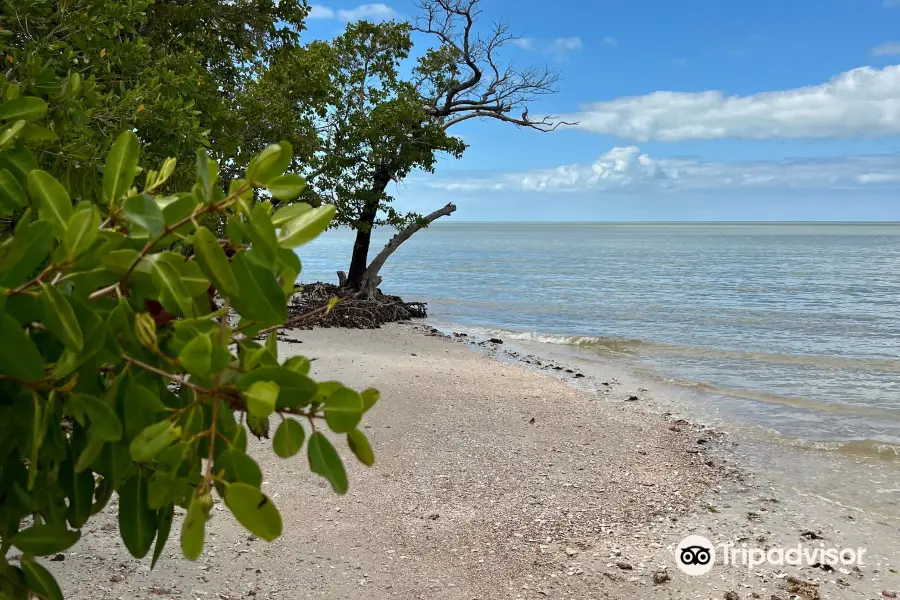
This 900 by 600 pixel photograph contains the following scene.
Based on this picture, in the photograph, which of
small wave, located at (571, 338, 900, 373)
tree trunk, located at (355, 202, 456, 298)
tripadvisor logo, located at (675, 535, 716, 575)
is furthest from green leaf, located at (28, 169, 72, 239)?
tree trunk, located at (355, 202, 456, 298)

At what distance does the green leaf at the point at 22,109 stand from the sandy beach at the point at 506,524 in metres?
3.07

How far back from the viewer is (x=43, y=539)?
91cm

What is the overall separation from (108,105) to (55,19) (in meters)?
0.58

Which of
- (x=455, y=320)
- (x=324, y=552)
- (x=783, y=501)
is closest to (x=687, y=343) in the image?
(x=455, y=320)

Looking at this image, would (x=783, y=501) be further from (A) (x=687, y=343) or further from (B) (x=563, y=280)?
(B) (x=563, y=280)

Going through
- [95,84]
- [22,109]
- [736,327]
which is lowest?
[736,327]

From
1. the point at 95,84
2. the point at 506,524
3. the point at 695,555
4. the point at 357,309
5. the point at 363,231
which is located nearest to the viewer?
the point at 95,84

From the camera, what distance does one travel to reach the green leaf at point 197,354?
0.69m

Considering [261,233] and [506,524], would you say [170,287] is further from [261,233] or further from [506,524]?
[506,524]

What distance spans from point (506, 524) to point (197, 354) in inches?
174

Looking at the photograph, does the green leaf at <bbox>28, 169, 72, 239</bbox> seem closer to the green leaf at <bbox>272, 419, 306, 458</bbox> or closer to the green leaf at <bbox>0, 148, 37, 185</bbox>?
the green leaf at <bbox>0, 148, 37, 185</bbox>

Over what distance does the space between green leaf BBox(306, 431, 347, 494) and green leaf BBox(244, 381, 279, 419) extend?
0.35 ft

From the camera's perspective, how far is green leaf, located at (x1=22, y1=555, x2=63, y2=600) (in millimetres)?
892

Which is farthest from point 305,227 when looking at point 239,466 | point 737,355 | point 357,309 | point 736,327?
point 736,327
